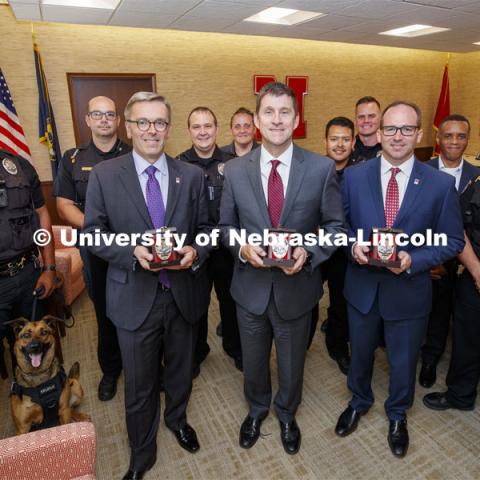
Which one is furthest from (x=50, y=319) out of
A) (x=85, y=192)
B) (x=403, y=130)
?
(x=403, y=130)

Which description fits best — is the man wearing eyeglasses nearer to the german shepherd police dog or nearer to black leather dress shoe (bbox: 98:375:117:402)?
black leather dress shoe (bbox: 98:375:117:402)

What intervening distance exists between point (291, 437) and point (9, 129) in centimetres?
427

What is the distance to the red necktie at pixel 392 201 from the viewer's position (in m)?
2.11

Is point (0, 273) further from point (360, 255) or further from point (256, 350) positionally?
point (360, 255)

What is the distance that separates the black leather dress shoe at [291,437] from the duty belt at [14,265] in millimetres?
1891

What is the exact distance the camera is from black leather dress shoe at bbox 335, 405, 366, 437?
7.97 feet

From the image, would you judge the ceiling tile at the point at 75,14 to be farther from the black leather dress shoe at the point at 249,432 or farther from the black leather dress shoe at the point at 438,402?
the black leather dress shoe at the point at 438,402

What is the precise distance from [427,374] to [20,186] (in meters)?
3.15

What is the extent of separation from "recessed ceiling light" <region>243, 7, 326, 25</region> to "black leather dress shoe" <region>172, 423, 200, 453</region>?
469 centimetres

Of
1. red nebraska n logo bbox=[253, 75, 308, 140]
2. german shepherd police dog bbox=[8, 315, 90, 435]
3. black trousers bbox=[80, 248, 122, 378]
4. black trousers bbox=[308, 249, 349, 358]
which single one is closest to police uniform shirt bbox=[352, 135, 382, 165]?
black trousers bbox=[308, 249, 349, 358]

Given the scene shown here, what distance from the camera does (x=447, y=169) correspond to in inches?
122

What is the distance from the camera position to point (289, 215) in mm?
1995

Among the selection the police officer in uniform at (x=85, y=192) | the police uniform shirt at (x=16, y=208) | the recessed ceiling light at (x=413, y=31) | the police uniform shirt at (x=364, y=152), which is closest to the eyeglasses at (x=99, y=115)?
the police officer in uniform at (x=85, y=192)

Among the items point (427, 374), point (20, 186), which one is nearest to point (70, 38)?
point (20, 186)
